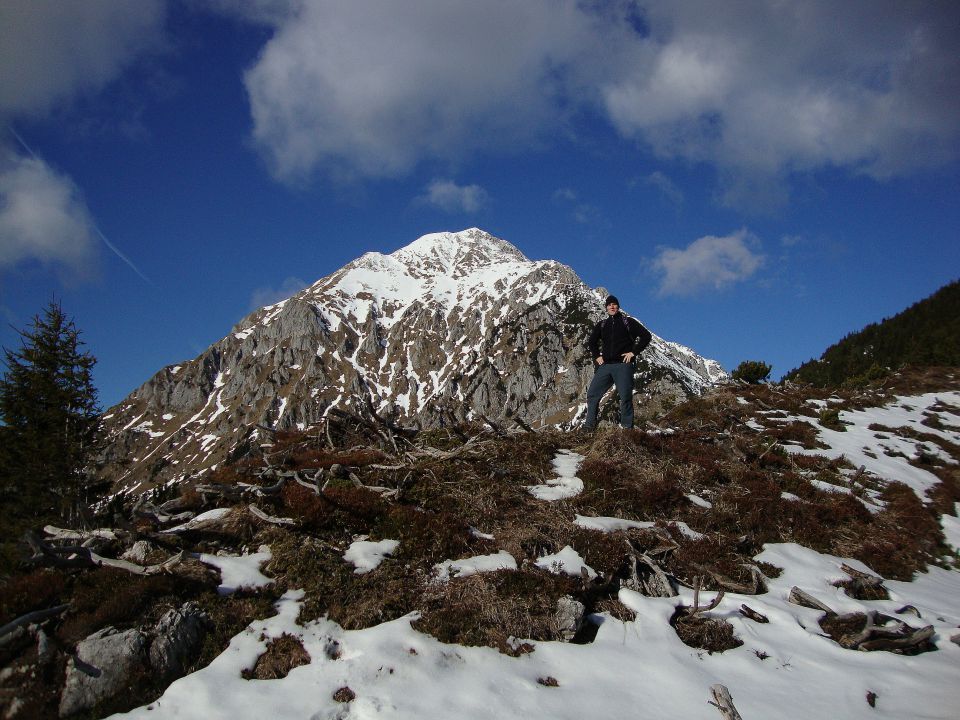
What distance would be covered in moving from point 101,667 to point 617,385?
39.8ft

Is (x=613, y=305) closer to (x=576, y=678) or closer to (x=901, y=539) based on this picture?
(x=901, y=539)

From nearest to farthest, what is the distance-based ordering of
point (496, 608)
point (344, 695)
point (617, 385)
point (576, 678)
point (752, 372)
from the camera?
point (344, 695) < point (576, 678) < point (496, 608) < point (617, 385) < point (752, 372)

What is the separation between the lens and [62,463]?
72.9 feet

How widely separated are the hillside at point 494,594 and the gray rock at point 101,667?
19 millimetres

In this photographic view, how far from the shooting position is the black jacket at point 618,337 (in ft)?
Result: 44.7

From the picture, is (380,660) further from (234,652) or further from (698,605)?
(698,605)

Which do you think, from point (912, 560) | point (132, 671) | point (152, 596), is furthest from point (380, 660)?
point (912, 560)

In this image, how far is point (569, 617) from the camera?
616cm

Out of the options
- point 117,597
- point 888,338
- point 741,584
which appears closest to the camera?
point 117,597

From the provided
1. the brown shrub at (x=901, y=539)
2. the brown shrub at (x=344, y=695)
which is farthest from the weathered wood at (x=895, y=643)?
the brown shrub at (x=344, y=695)

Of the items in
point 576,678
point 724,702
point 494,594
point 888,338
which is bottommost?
point 724,702

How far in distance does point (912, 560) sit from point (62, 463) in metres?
31.2

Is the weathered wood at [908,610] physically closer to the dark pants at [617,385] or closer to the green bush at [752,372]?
the dark pants at [617,385]

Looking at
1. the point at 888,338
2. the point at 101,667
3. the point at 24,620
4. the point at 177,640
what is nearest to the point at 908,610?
the point at 177,640
